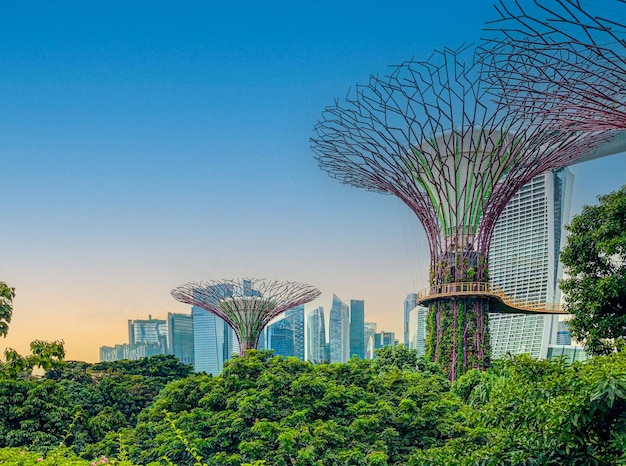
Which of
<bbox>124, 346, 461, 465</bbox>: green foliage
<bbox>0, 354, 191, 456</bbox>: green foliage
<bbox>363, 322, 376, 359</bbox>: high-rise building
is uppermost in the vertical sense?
<bbox>124, 346, 461, 465</bbox>: green foliage

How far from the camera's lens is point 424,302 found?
821 inches

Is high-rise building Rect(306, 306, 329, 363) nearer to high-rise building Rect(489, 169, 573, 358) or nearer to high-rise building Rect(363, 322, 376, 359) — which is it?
high-rise building Rect(363, 322, 376, 359)

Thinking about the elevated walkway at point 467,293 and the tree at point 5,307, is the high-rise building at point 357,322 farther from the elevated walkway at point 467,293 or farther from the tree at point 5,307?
the tree at point 5,307

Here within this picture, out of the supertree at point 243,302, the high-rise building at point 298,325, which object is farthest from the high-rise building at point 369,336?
the supertree at point 243,302

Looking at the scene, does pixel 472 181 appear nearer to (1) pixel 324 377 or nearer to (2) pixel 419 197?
(2) pixel 419 197

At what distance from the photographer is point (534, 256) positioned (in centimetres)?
4966

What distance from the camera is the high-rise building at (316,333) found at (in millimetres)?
96500

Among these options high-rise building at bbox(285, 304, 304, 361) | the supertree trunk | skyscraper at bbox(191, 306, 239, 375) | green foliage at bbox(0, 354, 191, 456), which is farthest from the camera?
high-rise building at bbox(285, 304, 304, 361)

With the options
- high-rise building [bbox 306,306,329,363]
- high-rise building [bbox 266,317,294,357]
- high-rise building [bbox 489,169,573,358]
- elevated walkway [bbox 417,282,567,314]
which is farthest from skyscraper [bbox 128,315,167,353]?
elevated walkway [bbox 417,282,567,314]

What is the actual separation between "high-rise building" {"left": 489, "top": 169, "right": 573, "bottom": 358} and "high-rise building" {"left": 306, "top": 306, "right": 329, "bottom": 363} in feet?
156

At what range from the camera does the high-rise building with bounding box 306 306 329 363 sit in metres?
96.5

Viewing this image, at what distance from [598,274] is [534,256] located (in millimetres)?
37776

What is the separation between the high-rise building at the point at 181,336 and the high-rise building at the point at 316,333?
20386mm

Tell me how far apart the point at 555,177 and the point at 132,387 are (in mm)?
39510
